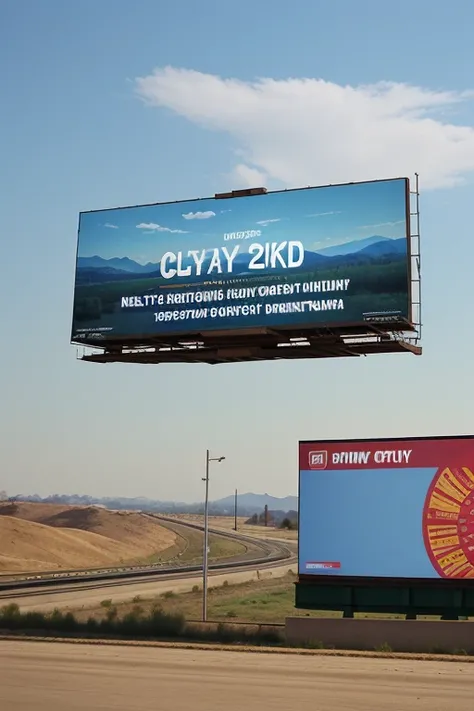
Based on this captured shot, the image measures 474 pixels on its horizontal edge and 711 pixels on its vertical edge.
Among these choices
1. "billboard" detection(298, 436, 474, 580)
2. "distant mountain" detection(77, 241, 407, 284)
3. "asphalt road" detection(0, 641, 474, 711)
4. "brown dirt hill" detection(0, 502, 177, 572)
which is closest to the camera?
"asphalt road" detection(0, 641, 474, 711)

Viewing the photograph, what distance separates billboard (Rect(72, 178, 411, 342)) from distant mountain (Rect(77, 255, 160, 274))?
0.12ft

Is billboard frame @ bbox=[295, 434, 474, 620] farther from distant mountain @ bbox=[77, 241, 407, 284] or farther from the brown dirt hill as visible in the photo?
the brown dirt hill

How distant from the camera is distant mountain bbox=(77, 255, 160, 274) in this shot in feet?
112

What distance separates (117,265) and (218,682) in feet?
54.2

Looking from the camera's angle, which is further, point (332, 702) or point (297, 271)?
point (297, 271)

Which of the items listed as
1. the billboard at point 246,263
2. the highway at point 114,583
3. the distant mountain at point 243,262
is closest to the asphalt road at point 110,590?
the highway at point 114,583

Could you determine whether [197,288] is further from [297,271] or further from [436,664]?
[436,664]

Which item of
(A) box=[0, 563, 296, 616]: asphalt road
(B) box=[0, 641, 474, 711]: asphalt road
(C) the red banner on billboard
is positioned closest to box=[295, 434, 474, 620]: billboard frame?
(C) the red banner on billboard

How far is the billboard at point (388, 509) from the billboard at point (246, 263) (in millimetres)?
4355

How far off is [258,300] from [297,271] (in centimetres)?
159

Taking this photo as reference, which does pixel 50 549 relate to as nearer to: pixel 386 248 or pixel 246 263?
pixel 246 263

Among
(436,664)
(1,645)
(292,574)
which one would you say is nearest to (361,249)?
(436,664)

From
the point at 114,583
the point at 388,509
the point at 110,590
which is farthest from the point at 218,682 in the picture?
the point at 114,583

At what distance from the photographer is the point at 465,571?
95.2 ft
